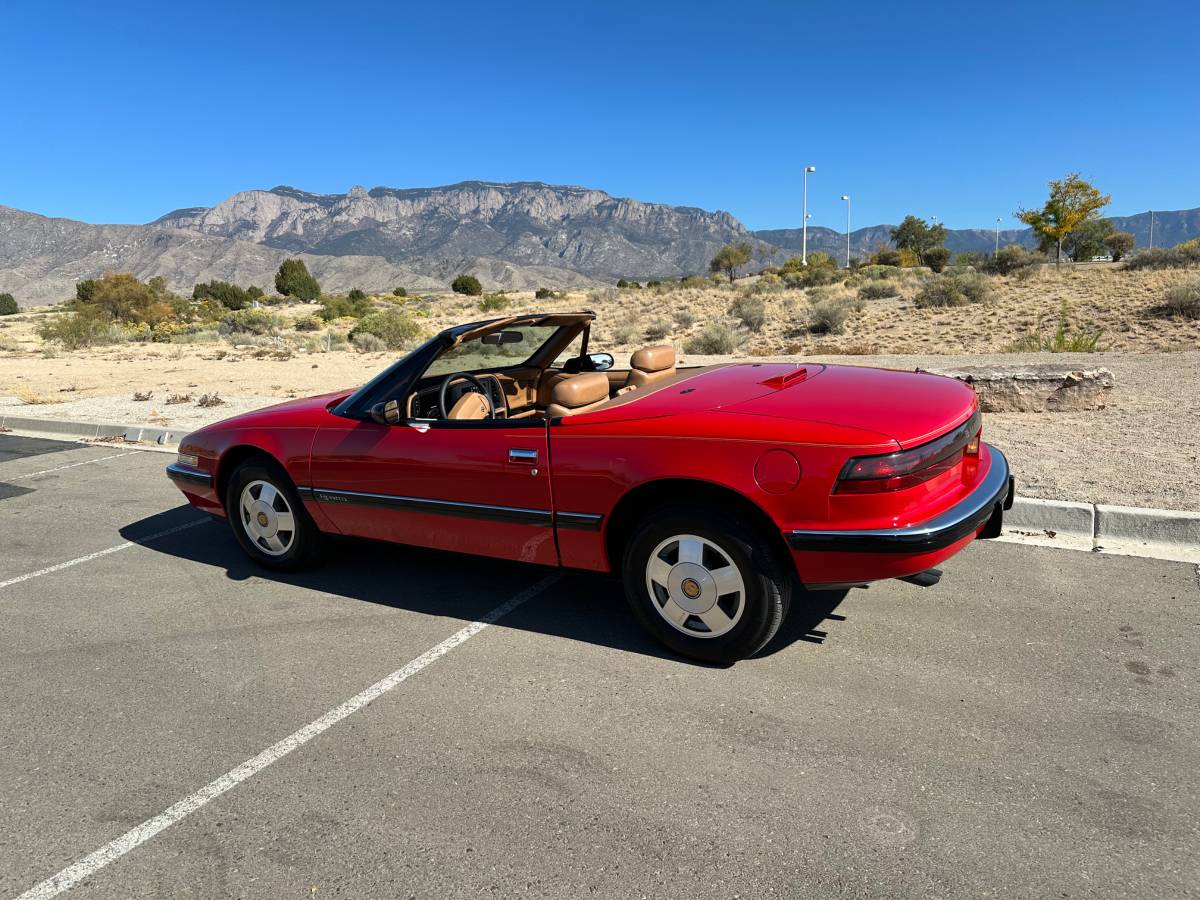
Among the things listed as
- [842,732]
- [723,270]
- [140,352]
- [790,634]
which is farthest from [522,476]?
[723,270]

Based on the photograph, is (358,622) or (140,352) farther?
(140,352)

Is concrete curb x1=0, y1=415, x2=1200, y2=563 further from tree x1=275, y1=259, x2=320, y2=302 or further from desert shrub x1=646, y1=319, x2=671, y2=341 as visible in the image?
tree x1=275, y1=259, x2=320, y2=302

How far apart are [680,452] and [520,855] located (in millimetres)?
1635

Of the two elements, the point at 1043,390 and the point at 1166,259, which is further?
the point at 1166,259

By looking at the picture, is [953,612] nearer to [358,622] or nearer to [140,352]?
[358,622]

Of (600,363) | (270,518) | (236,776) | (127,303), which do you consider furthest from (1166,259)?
(127,303)

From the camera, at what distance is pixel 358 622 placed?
4.34 meters

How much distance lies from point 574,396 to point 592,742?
1511 mm

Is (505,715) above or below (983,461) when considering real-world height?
below

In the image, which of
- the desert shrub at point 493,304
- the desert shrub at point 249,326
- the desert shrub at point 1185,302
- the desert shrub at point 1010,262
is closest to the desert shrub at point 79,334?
the desert shrub at point 249,326

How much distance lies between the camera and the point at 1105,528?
16.9ft

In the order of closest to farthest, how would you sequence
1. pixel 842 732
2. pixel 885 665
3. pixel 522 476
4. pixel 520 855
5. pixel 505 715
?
pixel 520 855, pixel 842 732, pixel 505 715, pixel 885 665, pixel 522 476

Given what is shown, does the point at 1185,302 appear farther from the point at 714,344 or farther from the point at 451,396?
the point at 451,396

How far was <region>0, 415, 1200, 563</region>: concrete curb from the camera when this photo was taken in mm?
4887
